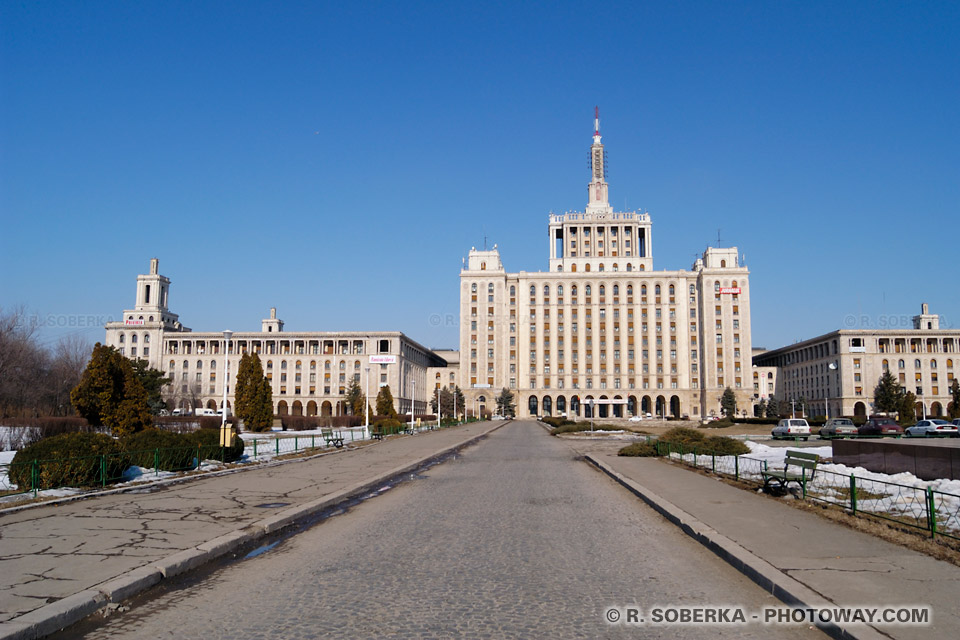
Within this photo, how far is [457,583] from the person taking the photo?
723cm

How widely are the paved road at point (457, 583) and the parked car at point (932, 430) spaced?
4046 centimetres

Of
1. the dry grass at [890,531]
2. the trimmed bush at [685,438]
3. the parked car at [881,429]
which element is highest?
the trimmed bush at [685,438]

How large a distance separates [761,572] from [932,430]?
45260 mm

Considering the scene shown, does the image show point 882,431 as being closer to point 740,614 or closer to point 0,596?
point 740,614

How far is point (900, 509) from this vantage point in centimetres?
1170

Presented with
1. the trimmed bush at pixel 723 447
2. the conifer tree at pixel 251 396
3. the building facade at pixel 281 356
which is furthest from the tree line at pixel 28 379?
the building facade at pixel 281 356

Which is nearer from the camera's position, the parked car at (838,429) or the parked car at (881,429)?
the parked car at (838,429)

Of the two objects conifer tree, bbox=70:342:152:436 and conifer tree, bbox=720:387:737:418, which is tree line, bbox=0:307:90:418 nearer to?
conifer tree, bbox=70:342:152:436

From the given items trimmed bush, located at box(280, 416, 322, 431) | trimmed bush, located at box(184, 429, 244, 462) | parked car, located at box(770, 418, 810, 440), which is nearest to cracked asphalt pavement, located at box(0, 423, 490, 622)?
trimmed bush, located at box(184, 429, 244, 462)

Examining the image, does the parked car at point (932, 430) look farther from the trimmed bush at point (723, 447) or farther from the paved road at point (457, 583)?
the paved road at point (457, 583)

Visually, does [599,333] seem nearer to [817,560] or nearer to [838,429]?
[838,429]

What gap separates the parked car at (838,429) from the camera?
148 feet

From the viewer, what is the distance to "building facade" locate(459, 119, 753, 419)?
436 ft

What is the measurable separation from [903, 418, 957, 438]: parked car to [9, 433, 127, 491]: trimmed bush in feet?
152
